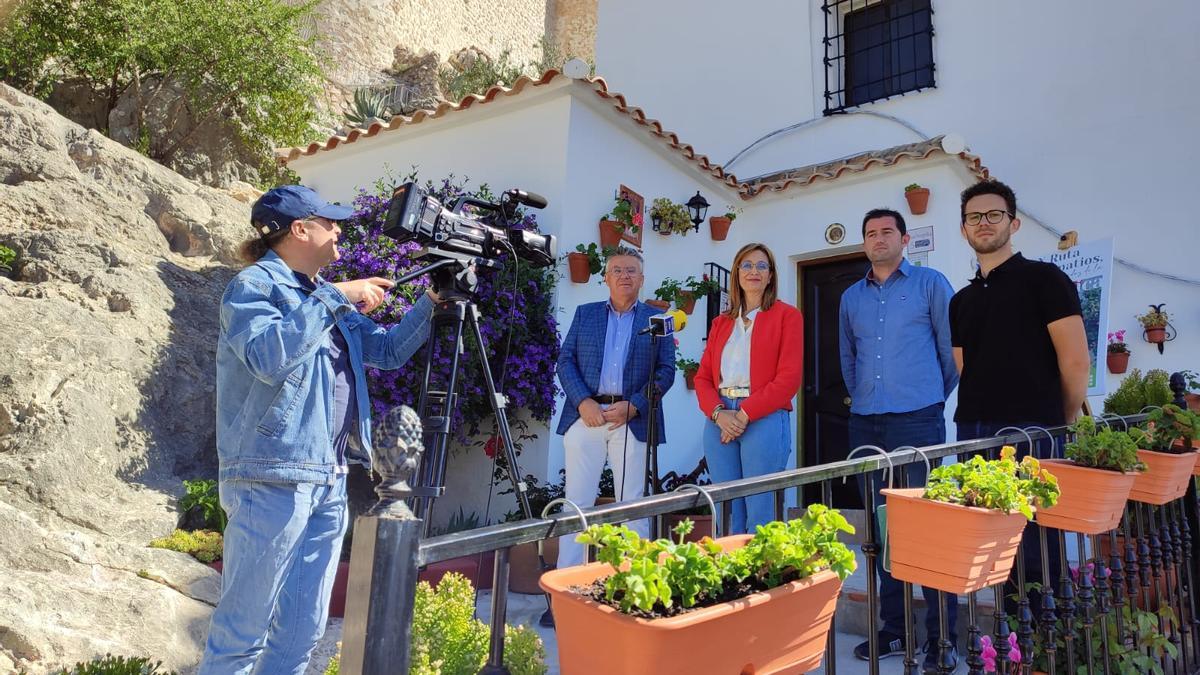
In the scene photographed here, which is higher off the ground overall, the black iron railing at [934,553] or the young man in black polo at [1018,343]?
the young man in black polo at [1018,343]

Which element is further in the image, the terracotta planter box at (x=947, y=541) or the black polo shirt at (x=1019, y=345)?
the black polo shirt at (x=1019, y=345)

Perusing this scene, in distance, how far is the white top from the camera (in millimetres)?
2967

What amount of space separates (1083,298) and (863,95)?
3198 mm

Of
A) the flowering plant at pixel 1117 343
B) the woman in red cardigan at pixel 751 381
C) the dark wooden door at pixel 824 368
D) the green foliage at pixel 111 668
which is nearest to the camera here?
the green foliage at pixel 111 668

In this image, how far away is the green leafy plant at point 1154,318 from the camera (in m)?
4.72

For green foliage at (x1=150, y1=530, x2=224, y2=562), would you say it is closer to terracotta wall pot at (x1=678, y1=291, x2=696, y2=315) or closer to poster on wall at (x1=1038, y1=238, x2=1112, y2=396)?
terracotta wall pot at (x1=678, y1=291, x2=696, y2=315)

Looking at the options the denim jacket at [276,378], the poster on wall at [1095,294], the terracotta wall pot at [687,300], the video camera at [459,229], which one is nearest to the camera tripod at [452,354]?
the video camera at [459,229]

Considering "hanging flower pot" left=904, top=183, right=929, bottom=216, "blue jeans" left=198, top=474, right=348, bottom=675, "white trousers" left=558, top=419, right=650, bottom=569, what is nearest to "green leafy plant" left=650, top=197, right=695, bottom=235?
"hanging flower pot" left=904, top=183, right=929, bottom=216

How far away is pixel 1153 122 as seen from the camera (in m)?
5.07

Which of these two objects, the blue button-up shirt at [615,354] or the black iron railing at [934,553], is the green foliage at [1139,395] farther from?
the blue button-up shirt at [615,354]

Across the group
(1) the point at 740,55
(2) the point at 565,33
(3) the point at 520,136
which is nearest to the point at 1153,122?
(1) the point at 740,55

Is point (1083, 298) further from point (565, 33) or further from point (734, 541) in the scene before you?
point (565, 33)

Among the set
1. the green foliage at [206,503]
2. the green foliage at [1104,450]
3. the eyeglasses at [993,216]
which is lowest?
the green foliage at [206,503]

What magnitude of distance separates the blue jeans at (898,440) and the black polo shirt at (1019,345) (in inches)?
9.3
